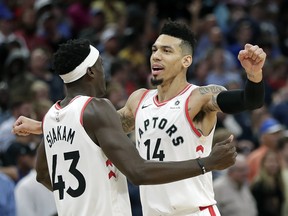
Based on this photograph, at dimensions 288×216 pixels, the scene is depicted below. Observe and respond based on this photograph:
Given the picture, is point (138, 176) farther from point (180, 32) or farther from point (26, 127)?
Result: point (180, 32)

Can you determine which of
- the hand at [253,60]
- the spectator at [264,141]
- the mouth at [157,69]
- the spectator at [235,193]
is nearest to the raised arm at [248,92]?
the hand at [253,60]

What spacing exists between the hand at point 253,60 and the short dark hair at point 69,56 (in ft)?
3.91

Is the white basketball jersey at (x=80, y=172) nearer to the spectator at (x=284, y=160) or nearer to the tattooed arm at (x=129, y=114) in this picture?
the tattooed arm at (x=129, y=114)

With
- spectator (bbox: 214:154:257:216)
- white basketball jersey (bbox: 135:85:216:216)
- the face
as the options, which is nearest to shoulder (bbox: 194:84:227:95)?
white basketball jersey (bbox: 135:85:216:216)

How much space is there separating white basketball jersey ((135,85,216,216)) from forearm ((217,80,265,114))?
0.38 m

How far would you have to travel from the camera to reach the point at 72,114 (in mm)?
6859

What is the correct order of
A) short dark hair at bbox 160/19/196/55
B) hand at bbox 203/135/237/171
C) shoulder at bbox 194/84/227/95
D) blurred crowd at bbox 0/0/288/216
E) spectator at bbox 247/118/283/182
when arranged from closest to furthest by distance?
hand at bbox 203/135/237/171, shoulder at bbox 194/84/227/95, short dark hair at bbox 160/19/196/55, blurred crowd at bbox 0/0/288/216, spectator at bbox 247/118/283/182

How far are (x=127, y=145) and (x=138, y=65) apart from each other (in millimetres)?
9458

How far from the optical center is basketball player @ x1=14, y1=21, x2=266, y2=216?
762 cm

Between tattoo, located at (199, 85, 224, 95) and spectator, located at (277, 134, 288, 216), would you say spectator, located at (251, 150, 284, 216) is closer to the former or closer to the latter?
spectator, located at (277, 134, 288, 216)

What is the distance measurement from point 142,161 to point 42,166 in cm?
125

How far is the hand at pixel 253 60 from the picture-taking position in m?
7.12

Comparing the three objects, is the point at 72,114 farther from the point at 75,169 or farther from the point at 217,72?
the point at 217,72

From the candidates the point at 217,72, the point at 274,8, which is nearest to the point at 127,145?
the point at 217,72
